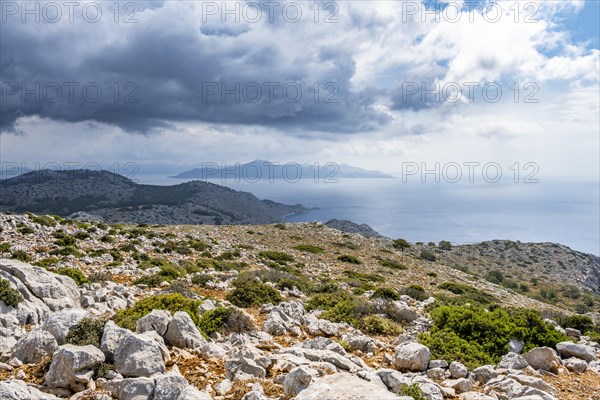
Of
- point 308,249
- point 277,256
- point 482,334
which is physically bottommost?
point 308,249

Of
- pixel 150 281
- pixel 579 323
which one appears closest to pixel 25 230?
pixel 150 281

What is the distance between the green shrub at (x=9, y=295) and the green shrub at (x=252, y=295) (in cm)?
811

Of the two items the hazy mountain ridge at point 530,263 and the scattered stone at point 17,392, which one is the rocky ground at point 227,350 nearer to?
the scattered stone at point 17,392

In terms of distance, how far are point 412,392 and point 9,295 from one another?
406 inches

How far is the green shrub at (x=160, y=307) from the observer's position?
10.5 metres

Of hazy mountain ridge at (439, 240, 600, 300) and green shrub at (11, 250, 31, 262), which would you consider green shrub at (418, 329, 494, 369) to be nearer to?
green shrub at (11, 250, 31, 262)

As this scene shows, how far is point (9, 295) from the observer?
9758mm

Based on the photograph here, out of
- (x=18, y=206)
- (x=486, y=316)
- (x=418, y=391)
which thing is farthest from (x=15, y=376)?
(x=18, y=206)

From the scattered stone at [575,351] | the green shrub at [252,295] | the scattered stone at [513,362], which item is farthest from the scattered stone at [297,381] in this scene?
the green shrub at [252,295]

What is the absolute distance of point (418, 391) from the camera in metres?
6.82

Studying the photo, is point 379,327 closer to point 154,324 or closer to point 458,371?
point 458,371

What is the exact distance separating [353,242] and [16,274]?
158ft

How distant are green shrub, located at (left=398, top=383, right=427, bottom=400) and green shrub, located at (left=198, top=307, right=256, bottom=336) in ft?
18.7

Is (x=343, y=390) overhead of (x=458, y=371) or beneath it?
overhead
